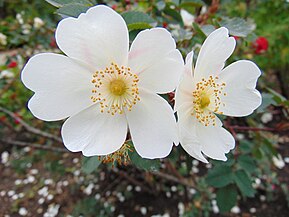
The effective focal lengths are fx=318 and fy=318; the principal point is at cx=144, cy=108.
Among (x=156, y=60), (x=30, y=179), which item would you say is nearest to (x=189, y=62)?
(x=156, y=60)

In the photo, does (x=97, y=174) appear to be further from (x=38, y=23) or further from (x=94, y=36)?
(x=94, y=36)

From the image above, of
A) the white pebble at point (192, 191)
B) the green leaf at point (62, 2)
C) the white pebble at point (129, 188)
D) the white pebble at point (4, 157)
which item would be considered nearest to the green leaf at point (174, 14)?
the green leaf at point (62, 2)

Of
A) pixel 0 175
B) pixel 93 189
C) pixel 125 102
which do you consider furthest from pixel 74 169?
pixel 125 102

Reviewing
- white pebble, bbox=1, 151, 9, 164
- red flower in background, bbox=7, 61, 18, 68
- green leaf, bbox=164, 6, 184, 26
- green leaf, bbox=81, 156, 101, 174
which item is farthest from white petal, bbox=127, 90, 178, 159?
white pebble, bbox=1, 151, 9, 164

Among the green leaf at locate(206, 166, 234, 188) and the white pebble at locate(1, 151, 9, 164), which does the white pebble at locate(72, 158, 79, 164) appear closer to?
the white pebble at locate(1, 151, 9, 164)

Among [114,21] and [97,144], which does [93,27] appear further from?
[97,144]
